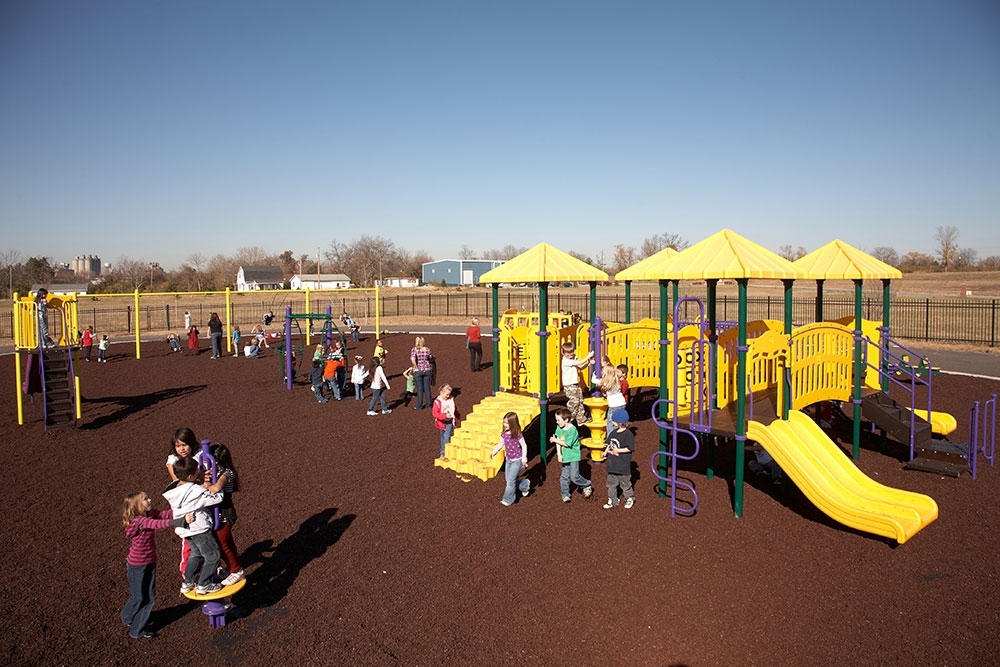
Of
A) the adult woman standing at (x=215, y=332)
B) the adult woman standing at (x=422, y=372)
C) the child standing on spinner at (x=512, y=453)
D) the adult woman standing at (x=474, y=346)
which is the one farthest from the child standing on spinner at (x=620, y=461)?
the adult woman standing at (x=215, y=332)

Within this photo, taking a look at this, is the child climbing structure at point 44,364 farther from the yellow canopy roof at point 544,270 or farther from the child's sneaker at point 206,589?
the child's sneaker at point 206,589

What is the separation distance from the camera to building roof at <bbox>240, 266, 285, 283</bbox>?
106438 mm

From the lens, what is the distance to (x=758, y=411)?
9.94 metres

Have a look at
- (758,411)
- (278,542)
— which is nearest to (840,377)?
(758,411)

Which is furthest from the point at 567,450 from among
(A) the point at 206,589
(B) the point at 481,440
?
(A) the point at 206,589

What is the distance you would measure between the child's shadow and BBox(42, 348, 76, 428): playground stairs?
8.86 meters

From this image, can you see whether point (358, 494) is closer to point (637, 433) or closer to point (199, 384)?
point (637, 433)

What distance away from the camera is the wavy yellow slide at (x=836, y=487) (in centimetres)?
774

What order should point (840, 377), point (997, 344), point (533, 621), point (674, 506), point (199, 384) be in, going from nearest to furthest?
1. point (533, 621)
2. point (674, 506)
3. point (840, 377)
4. point (199, 384)
5. point (997, 344)

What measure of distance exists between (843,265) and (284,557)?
9756mm

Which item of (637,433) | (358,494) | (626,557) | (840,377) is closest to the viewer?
(626,557)

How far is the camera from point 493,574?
23.5ft

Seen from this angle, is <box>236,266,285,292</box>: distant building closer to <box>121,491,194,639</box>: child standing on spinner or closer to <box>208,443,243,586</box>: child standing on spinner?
<box>208,443,243,586</box>: child standing on spinner

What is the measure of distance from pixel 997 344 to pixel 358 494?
28492 mm
